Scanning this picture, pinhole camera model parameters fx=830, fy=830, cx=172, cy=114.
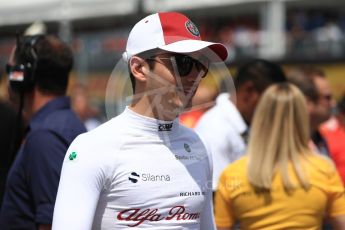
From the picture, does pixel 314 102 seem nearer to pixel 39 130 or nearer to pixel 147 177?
pixel 39 130

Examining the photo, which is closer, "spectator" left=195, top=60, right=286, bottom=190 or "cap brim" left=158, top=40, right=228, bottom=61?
"cap brim" left=158, top=40, right=228, bottom=61

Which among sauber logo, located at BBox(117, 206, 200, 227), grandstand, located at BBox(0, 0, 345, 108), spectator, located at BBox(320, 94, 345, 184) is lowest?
grandstand, located at BBox(0, 0, 345, 108)

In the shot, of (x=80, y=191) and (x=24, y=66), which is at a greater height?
(x=24, y=66)

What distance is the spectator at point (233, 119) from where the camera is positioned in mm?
4805

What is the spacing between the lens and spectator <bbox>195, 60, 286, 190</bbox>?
4805mm

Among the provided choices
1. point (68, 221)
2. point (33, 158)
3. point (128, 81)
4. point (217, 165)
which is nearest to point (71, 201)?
point (68, 221)

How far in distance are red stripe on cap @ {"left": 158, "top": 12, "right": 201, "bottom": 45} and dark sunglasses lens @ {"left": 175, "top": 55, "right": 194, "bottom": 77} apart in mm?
63

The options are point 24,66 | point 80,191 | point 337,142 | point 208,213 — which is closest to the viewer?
point 80,191

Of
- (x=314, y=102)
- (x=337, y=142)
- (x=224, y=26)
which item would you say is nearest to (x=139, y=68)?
(x=314, y=102)

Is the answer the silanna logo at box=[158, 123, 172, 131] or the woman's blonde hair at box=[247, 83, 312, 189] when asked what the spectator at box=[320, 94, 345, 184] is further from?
the silanna logo at box=[158, 123, 172, 131]

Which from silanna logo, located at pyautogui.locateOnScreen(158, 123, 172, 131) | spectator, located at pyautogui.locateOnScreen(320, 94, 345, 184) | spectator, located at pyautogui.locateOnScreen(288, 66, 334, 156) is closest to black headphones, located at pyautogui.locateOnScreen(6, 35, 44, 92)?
silanna logo, located at pyautogui.locateOnScreen(158, 123, 172, 131)

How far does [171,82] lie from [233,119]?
2247mm

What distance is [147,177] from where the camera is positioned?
8.92ft

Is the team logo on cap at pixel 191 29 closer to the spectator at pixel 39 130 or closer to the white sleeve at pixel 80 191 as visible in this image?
the white sleeve at pixel 80 191
